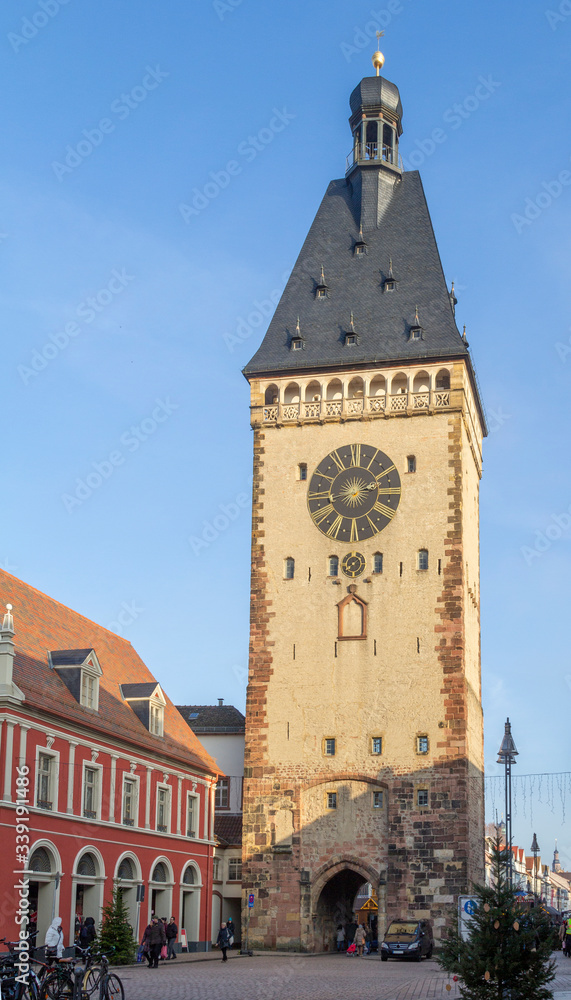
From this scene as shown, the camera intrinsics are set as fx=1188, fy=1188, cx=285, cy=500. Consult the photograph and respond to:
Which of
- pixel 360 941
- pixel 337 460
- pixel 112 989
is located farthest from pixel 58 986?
pixel 337 460

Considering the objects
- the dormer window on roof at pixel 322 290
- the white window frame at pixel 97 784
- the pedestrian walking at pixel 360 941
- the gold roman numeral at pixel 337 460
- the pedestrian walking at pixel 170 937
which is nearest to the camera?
the white window frame at pixel 97 784

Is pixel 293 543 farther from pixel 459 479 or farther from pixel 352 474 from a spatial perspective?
pixel 459 479

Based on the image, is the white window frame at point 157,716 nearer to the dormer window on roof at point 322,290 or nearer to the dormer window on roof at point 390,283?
the dormer window on roof at point 322,290

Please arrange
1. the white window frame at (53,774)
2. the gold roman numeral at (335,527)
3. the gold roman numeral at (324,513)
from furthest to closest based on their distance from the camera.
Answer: the gold roman numeral at (324,513) < the gold roman numeral at (335,527) < the white window frame at (53,774)

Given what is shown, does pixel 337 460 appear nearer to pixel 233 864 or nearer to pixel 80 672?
pixel 80 672

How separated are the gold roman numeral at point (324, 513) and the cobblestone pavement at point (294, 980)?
15125 millimetres

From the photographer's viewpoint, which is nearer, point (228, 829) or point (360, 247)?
point (360, 247)

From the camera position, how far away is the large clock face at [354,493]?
42688mm

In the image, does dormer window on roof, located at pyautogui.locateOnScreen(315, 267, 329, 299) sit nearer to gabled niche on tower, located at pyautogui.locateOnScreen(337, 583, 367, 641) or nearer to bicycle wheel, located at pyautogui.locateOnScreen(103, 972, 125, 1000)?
gabled niche on tower, located at pyautogui.locateOnScreen(337, 583, 367, 641)

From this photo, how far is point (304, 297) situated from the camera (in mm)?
47688

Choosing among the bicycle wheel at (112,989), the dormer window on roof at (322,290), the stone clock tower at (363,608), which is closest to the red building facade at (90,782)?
the stone clock tower at (363,608)

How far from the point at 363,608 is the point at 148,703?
8218 mm

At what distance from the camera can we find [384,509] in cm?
4266

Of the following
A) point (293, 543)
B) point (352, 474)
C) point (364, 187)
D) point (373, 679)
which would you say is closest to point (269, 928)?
point (373, 679)
